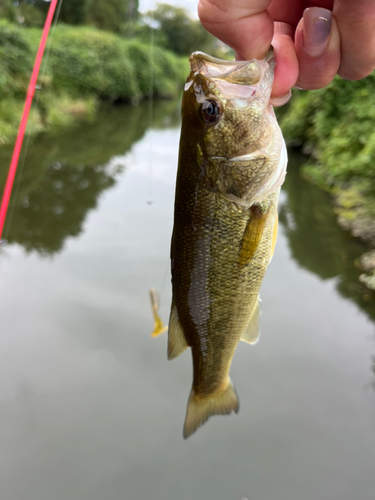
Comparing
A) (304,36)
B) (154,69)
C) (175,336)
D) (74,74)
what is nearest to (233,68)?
(304,36)

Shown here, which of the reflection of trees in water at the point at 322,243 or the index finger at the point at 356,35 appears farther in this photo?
the reflection of trees in water at the point at 322,243

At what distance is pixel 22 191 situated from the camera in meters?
8.63

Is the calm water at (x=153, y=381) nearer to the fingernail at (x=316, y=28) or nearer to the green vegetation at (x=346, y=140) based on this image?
the green vegetation at (x=346, y=140)

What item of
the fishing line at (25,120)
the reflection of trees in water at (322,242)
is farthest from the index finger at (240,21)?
the reflection of trees in water at (322,242)

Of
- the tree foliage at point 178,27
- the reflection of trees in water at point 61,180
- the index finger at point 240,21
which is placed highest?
the tree foliage at point 178,27

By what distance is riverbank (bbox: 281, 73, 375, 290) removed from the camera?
23.1 feet

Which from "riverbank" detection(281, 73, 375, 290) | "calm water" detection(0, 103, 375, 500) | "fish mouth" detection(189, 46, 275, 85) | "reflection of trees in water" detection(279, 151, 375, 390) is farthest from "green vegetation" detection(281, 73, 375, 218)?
"fish mouth" detection(189, 46, 275, 85)

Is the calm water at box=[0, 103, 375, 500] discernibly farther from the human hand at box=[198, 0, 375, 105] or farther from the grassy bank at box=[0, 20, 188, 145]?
the grassy bank at box=[0, 20, 188, 145]

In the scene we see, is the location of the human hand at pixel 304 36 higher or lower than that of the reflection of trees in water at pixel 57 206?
higher

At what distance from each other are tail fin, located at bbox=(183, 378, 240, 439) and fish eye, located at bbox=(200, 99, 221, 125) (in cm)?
124

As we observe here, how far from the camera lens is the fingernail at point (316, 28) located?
3.64 feet

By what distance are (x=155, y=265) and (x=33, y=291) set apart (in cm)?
184

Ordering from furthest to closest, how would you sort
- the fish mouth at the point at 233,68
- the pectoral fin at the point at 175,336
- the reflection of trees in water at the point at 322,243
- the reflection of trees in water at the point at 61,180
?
1. the reflection of trees in water at the point at 61,180
2. the reflection of trees in water at the point at 322,243
3. the pectoral fin at the point at 175,336
4. the fish mouth at the point at 233,68

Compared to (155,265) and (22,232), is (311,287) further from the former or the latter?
(22,232)
